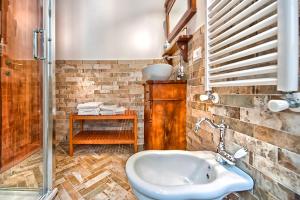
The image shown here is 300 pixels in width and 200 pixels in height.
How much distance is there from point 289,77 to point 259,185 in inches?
17.3

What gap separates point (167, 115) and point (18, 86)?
5.61ft

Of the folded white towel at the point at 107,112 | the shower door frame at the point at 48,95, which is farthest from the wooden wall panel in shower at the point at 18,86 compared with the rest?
the folded white towel at the point at 107,112

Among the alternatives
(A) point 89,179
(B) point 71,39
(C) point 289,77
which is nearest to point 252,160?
(C) point 289,77

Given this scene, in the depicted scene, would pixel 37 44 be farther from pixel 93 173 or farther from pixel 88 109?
pixel 93 173

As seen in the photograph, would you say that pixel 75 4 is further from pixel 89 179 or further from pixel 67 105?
pixel 89 179

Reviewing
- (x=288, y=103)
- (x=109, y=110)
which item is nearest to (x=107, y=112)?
(x=109, y=110)

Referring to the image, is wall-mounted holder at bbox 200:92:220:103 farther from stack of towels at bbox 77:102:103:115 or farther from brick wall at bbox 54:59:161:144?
brick wall at bbox 54:59:161:144

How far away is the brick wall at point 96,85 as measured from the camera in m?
2.97

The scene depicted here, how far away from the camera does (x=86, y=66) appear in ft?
9.80

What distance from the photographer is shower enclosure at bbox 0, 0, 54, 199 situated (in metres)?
1.59

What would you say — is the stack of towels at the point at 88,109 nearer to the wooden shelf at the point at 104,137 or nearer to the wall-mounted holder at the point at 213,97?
the wooden shelf at the point at 104,137

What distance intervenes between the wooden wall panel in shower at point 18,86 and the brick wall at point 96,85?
859 millimetres

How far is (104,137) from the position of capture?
8.62ft

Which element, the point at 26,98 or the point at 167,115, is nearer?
the point at 167,115
